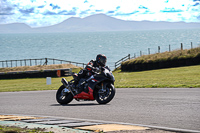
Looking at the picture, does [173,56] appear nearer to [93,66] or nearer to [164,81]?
[164,81]

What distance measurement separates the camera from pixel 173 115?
26.8 feet

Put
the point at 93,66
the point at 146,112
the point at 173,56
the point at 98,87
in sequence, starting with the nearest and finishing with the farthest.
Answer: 1. the point at 146,112
2. the point at 98,87
3. the point at 93,66
4. the point at 173,56

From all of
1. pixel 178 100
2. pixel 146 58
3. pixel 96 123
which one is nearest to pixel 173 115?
pixel 96 123

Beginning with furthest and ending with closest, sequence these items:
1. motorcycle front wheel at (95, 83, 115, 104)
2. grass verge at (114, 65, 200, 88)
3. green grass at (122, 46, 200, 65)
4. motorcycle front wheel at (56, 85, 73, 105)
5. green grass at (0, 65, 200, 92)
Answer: green grass at (122, 46, 200, 65) < green grass at (0, 65, 200, 92) < grass verge at (114, 65, 200, 88) < motorcycle front wheel at (56, 85, 73, 105) < motorcycle front wheel at (95, 83, 115, 104)

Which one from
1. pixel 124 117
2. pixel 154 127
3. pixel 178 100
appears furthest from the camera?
pixel 178 100

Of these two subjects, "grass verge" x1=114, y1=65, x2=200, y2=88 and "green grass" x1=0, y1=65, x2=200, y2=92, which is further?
"green grass" x1=0, y1=65, x2=200, y2=92

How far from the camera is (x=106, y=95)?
10.9 metres

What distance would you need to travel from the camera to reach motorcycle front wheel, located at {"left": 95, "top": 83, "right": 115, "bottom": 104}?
10.7m

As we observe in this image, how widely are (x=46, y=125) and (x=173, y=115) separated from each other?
3.04m

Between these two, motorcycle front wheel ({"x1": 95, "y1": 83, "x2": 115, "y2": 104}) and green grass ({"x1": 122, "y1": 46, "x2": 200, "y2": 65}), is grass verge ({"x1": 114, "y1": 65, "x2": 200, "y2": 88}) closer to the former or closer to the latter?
motorcycle front wheel ({"x1": 95, "y1": 83, "x2": 115, "y2": 104})

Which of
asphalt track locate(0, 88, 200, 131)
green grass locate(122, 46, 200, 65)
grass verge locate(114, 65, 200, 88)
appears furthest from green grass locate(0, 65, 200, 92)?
green grass locate(122, 46, 200, 65)

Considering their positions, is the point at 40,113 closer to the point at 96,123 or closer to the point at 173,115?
the point at 96,123

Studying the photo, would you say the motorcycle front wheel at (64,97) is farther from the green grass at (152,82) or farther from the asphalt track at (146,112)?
the green grass at (152,82)

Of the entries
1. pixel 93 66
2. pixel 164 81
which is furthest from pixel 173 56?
pixel 93 66
